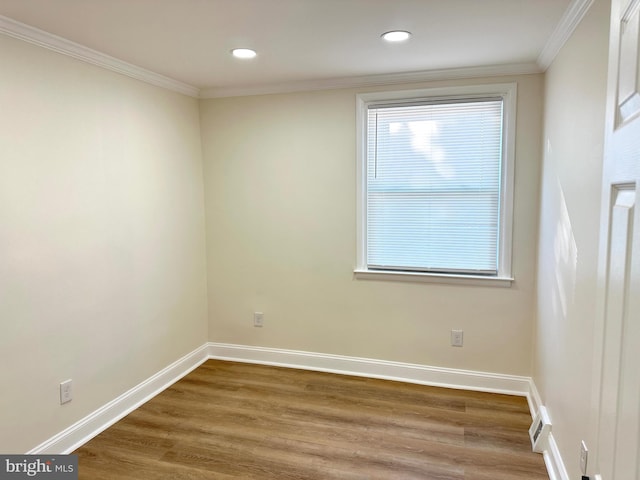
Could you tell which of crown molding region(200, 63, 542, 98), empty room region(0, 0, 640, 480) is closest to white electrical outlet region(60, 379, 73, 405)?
empty room region(0, 0, 640, 480)

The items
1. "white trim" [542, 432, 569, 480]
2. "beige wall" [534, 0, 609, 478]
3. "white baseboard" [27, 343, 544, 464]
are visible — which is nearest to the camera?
"beige wall" [534, 0, 609, 478]

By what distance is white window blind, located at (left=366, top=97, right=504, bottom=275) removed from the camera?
311 cm

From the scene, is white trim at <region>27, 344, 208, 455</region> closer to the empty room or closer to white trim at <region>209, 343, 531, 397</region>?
the empty room

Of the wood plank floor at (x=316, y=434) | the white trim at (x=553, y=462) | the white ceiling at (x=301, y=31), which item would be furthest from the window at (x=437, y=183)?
the white trim at (x=553, y=462)

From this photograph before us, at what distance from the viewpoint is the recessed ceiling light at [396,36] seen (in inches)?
90.5

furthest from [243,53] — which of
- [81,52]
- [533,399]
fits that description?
[533,399]

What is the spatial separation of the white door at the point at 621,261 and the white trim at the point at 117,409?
8.75 ft

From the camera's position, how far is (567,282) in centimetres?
212

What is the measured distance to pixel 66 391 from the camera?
8.09ft

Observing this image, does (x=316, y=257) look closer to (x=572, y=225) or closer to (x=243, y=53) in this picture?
(x=243, y=53)

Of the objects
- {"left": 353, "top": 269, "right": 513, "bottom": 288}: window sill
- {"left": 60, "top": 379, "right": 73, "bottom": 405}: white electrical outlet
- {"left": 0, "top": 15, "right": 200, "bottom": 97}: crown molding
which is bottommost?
{"left": 60, "top": 379, "right": 73, "bottom": 405}: white electrical outlet

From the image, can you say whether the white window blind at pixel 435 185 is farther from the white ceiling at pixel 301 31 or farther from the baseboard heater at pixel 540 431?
the baseboard heater at pixel 540 431

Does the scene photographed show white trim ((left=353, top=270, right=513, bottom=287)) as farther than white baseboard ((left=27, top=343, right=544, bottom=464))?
Yes

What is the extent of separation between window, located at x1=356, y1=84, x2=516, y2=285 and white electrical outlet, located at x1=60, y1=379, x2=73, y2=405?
212cm
